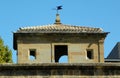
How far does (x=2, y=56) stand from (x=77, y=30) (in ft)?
41.6

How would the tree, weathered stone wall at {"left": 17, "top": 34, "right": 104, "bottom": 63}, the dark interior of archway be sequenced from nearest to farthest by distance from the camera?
weathered stone wall at {"left": 17, "top": 34, "right": 104, "bottom": 63} < the dark interior of archway < the tree

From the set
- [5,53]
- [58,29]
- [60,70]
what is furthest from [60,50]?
[5,53]

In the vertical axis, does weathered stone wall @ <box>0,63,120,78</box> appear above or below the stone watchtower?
below

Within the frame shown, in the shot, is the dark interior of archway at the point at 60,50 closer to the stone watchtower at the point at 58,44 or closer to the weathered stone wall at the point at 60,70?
the stone watchtower at the point at 58,44

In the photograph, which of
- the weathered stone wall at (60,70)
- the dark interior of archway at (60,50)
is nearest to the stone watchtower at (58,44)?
the dark interior of archway at (60,50)

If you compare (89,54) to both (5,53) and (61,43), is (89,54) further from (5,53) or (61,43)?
(5,53)

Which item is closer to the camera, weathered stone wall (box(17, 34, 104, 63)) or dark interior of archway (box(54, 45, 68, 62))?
weathered stone wall (box(17, 34, 104, 63))

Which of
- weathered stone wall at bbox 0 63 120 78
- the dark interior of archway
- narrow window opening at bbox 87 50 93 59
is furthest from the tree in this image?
weathered stone wall at bbox 0 63 120 78

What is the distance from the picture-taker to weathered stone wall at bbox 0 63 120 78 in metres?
23.0

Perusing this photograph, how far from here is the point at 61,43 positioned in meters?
31.3

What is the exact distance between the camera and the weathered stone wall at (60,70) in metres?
23.0

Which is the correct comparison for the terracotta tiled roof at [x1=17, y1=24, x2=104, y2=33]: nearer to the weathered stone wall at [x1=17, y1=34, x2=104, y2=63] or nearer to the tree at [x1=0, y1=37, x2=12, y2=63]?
the weathered stone wall at [x1=17, y1=34, x2=104, y2=63]

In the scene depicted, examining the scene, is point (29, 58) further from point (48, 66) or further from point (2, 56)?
point (2, 56)

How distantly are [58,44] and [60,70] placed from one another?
27.1ft
